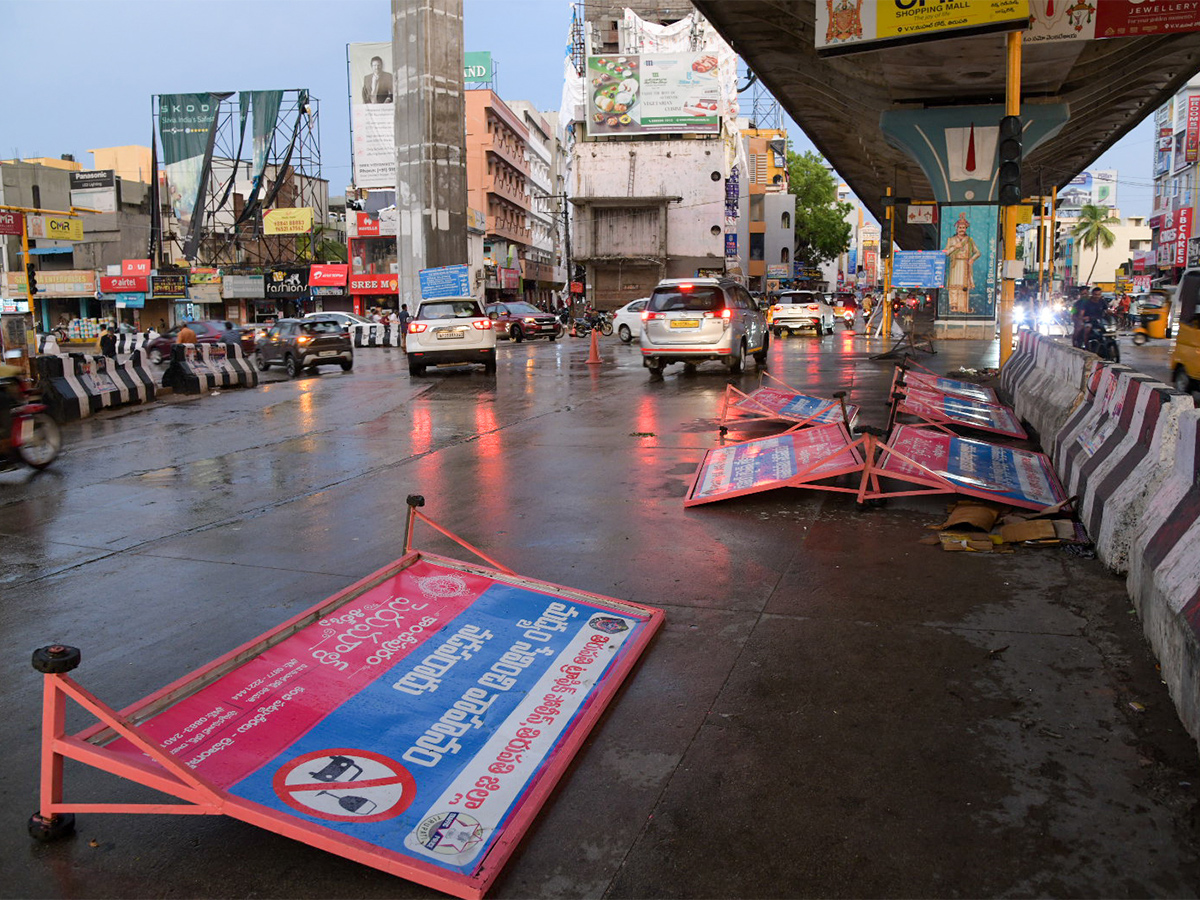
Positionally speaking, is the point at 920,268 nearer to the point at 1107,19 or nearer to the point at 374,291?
the point at 1107,19

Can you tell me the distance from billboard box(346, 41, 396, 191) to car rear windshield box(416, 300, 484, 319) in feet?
149

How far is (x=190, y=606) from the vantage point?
541 cm

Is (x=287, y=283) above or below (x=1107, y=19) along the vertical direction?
below

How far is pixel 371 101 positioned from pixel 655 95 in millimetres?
19620

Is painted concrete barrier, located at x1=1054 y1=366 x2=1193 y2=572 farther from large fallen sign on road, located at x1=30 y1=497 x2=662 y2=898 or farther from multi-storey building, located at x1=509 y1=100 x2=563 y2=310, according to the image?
multi-storey building, located at x1=509 y1=100 x2=563 y2=310

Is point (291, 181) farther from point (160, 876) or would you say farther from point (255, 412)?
point (160, 876)

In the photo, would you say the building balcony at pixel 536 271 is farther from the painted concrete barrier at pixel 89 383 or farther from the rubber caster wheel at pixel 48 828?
the rubber caster wheel at pixel 48 828

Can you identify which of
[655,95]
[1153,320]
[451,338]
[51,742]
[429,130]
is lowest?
[51,742]

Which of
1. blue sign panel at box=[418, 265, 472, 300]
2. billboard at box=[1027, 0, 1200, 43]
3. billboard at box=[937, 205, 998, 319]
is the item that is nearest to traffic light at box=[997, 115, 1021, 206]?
billboard at box=[1027, 0, 1200, 43]

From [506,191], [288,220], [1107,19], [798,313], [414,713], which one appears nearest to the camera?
[414,713]

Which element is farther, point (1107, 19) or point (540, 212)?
point (540, 212)

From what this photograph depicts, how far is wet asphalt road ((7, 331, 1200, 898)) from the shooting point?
2.85 meters

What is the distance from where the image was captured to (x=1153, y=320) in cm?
3316

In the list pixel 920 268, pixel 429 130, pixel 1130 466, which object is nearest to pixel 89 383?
pixel 1130 466
